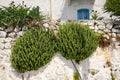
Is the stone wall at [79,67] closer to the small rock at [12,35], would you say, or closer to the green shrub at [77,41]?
the small rock at [12,35]

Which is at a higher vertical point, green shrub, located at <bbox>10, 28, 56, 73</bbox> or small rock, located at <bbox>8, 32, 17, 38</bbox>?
small rock, located at <bbox>8, 32, 17, 38</bbox>

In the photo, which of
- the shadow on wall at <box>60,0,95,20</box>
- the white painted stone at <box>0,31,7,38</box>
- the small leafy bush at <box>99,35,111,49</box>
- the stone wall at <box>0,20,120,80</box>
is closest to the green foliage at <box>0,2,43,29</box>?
the white painted stone at <box>0,31,7,38</box>

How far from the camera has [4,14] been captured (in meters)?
11.1

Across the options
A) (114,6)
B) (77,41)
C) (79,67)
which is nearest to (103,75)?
(79,67)

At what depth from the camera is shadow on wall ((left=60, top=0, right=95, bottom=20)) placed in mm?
17391

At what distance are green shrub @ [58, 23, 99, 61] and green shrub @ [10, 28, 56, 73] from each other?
0.32m

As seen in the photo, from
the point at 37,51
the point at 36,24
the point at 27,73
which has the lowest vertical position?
the point at 27,73

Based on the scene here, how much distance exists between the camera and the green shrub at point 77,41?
34.5 feet

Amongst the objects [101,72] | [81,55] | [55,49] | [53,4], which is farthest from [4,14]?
[53,4]

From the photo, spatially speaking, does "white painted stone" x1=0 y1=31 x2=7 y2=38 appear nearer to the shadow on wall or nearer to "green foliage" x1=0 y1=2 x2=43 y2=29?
"green foliage" x1=0 y1=2 x2=43 y2=29

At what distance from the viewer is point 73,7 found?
17594mm

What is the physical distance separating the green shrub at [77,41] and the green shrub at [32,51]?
0.32 metres

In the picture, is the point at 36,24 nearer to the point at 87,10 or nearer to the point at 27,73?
the point at 27,73

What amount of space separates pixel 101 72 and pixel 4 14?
3.30 meters
